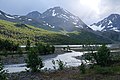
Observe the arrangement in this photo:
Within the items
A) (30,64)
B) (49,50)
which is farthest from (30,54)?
(49,50)

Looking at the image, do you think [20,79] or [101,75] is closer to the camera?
[101,75]

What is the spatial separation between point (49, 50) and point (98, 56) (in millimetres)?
111386

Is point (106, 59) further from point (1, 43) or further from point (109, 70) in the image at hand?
point (1, 43)

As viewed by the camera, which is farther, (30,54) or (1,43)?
(1,43)

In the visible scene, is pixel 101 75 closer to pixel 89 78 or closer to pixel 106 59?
pixel 89 78

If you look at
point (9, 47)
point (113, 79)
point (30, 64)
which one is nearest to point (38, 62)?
point (30, 64)

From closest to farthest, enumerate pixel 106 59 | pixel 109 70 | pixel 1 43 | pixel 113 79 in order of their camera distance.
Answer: pixel 113 79 < pixel 109 70 < pixel 106 59 < pixel 1 43

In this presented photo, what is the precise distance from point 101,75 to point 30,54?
70.6 feet

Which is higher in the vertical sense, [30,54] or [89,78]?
[30,54]

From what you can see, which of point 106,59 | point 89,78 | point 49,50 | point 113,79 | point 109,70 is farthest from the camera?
point 49,50

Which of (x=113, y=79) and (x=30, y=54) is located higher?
(x=30, y=54)

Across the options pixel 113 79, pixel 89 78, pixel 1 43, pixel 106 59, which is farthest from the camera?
pixel 1 43

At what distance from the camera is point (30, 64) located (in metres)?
62.5

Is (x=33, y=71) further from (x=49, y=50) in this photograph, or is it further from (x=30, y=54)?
(x=49, y=50)
